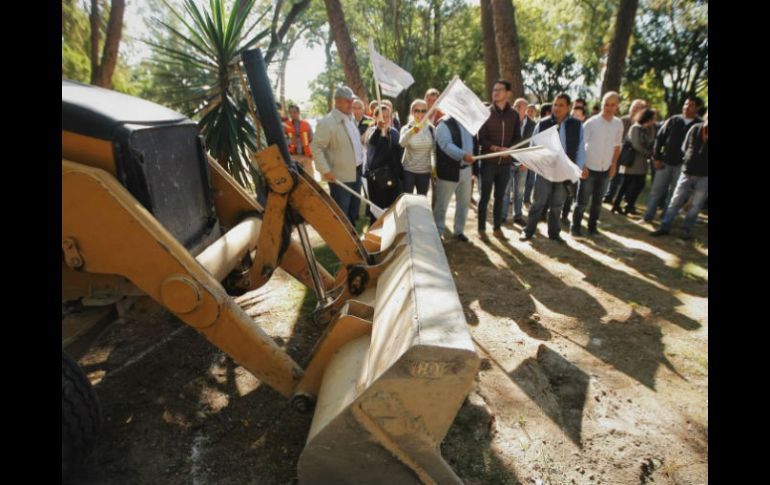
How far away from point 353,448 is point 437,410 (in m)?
0.37

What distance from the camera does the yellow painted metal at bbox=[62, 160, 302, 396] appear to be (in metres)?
1.80

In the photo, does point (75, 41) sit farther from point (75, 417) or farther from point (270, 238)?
point (75, 417)

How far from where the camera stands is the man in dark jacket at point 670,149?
22.6 feet

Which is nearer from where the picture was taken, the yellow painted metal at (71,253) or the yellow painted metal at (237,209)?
the yellow painted metal at (71,253)

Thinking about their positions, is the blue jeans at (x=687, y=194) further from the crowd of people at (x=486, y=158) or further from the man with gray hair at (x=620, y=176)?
the man with gray hair at (x=620, y=176)

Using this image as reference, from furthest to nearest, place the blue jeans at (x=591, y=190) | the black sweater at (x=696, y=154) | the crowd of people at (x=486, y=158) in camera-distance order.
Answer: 1. the blue jeans at (x=591, y=190)
2. the black sweater at (x=696, y=154)
3. the crowd of people at (x=486, y=158)

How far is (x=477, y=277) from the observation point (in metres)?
4.98

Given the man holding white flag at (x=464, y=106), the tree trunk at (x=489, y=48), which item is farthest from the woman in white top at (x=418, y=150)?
the tree trunk at (x=489, y=48)

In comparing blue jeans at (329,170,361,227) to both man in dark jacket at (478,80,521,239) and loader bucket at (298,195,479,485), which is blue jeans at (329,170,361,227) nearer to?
man in dark jacket at (478,80,521,239)

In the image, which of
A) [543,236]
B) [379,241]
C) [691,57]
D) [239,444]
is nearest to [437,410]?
[239,444]

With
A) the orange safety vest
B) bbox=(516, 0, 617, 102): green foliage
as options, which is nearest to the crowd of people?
the orange safety vest

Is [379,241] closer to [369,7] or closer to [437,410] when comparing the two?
[437,410]

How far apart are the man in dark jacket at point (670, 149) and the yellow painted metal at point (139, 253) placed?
25.2 ft

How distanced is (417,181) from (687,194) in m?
4.45
